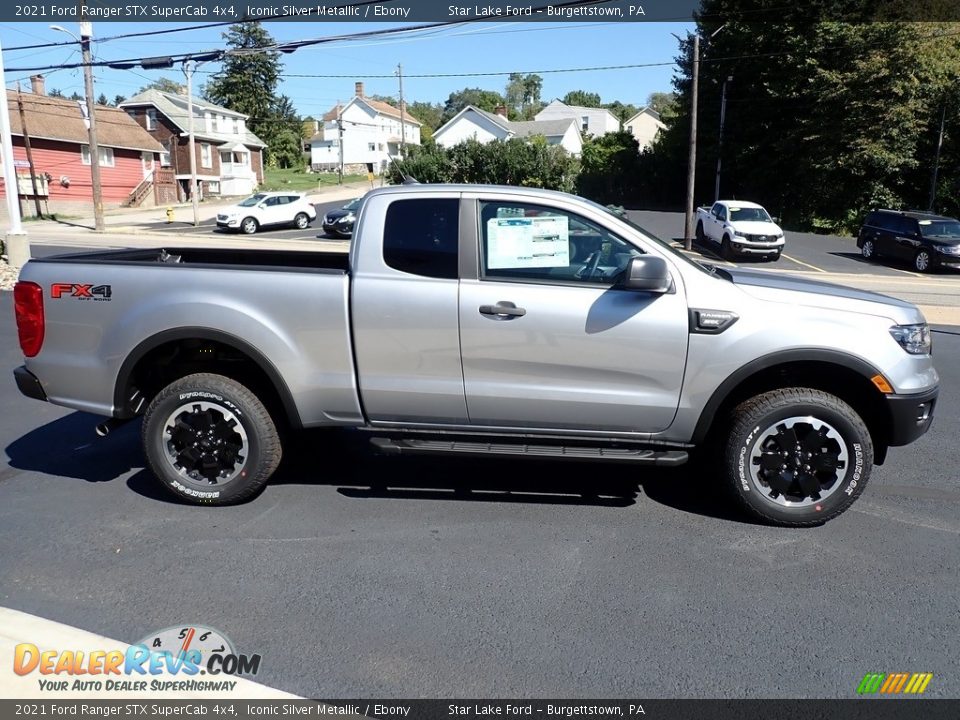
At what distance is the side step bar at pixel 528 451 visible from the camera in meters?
4.40

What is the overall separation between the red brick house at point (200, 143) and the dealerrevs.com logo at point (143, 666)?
5435cm

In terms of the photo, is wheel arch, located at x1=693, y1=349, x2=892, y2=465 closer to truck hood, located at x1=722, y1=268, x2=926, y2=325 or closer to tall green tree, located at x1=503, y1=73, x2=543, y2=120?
truck hood, located at x1=722, y1=268, x2=926, y2=325

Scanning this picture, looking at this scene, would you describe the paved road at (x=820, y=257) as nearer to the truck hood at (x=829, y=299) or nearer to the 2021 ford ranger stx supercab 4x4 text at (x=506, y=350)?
the truck hood at (x=829, y=299)

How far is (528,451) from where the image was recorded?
4.43 metres

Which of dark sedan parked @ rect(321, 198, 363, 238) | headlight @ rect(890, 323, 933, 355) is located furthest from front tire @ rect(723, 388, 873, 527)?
dark sedan parked @ rect(321, 198, 363, 238)

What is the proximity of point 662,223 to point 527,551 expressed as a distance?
38853 mm

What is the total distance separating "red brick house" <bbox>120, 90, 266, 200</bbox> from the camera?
177ft

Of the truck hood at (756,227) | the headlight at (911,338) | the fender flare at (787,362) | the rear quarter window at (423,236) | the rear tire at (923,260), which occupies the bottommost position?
the rear tire at (923,260)

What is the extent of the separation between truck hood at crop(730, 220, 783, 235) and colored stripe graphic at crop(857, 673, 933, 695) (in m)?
22.9

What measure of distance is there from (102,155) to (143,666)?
51.5 metres

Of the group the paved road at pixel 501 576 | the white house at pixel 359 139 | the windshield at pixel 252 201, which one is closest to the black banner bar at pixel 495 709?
the paved road at pixel 501 576

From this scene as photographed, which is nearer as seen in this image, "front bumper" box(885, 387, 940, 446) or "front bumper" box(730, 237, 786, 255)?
"front bumper" box(885, 387, 940, 446)

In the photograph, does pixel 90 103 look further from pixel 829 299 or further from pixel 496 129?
pixel 496 129

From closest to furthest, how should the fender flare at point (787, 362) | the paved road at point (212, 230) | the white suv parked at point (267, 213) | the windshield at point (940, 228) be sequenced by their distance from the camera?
the fender flare at point (787, 362)
the windshield at point (940, 228)
the paved road at point (212, 230)
the white suv parked at point (267, 213)
